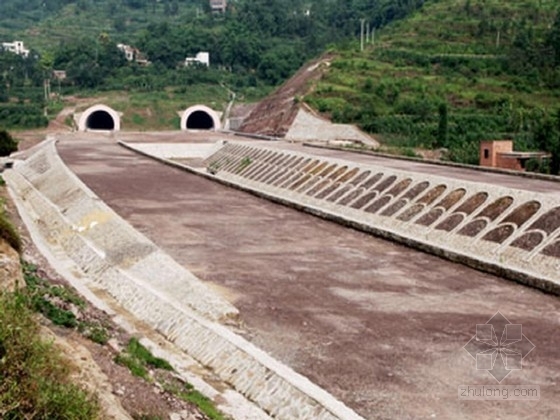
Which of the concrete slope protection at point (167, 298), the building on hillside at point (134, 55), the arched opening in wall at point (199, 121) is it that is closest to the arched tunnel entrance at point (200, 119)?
the arched opening in wall at point (199, 121)

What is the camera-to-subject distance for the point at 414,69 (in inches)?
2485

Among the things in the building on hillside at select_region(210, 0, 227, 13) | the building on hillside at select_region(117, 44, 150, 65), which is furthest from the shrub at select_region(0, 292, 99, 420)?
the building on hillside at select_region(210, 0, 227, 13)

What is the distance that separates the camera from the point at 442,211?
797 inches

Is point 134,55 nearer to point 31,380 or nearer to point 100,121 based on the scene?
point 100,121

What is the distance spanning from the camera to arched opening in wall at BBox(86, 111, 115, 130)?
69375 millimetres

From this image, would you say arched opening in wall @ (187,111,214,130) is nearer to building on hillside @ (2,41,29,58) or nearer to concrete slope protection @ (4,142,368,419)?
building on hillside @ (2,41,29,58)

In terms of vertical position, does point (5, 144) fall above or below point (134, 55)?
below

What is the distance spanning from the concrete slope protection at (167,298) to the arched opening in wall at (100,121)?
44.3 metres

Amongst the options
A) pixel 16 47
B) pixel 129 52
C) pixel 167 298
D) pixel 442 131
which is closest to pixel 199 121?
pixel 129 52

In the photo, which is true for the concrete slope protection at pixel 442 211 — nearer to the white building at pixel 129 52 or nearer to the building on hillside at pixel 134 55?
the building on hillside at pixel 134 55

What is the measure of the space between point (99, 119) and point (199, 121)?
9677 mm

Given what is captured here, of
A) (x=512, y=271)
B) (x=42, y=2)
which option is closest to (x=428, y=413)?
(x=512, y=271)

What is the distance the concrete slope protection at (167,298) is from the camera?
9547 mm

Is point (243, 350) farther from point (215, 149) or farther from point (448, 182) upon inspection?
point (215, 149)
